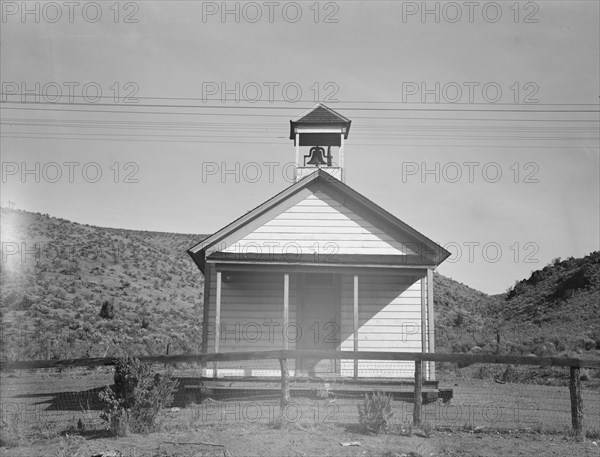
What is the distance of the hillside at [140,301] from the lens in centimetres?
3225

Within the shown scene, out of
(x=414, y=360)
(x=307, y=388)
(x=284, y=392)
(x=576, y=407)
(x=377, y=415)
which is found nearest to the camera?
(x=377, y=415)

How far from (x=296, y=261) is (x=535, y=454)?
8.91 meters

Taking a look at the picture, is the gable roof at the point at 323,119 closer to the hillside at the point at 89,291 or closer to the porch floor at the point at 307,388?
the porch floor at the point at 307,388

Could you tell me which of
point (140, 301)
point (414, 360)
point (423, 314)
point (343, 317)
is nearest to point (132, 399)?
point (414, 360)

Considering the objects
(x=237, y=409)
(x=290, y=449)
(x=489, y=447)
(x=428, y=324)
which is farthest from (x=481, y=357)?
(x=428, y=324)

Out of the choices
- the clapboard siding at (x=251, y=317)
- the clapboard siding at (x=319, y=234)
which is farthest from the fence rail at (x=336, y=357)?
the clapboard siding at (x=319, y=234)

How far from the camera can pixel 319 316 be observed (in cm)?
1842

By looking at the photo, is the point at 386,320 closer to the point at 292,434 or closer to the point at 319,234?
the point at 319,234

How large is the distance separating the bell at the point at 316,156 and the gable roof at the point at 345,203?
2751 mm

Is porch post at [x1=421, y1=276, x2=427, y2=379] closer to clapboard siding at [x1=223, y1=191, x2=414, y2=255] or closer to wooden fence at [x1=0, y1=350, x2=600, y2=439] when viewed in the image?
clapboard siding at [x1=223, y1=191, x2=414, y2=255]

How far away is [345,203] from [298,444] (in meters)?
10.3

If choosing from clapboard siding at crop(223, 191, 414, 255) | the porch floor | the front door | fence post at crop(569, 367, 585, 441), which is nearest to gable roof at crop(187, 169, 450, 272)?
clapboard siding at crop(223, 191, 414, 255)

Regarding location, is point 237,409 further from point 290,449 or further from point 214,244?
point 214,244

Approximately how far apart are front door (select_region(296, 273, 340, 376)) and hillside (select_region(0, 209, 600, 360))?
7.69 m
